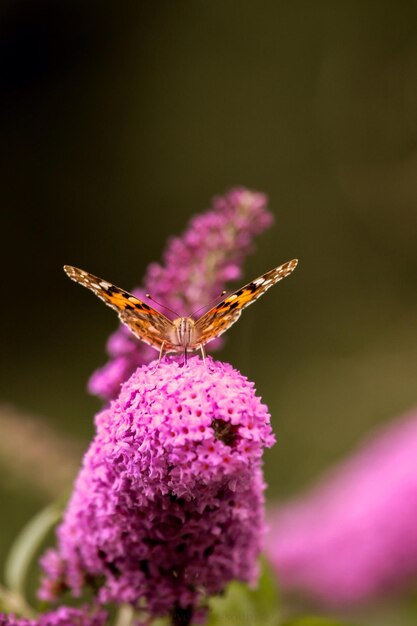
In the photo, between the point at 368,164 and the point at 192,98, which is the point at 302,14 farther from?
the point at 368,164

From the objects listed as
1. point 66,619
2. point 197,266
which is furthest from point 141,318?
point 66,619

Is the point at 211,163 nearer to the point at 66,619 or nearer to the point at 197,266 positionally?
the point at 197,266

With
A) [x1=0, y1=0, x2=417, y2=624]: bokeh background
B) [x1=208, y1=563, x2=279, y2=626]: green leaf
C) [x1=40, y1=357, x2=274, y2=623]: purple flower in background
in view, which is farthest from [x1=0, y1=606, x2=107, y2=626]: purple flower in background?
[x1=0, y1=0, x2=417, y2=624]: bokeh background

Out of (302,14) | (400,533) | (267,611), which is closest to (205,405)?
(267,611)

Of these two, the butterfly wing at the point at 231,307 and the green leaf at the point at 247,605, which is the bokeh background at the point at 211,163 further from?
the butterfly wing at the point at 231,307

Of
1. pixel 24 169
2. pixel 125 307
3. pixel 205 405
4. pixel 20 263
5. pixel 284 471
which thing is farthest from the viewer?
pixel 24 169

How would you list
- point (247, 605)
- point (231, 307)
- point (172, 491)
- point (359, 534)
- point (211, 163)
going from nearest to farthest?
point (172, 491) → point (231, 307) → point (247, 605) → point (359, 534) → point (211, 163)

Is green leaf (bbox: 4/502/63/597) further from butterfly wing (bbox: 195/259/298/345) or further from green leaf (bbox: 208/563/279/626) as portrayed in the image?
butterfly wing (bbox: 195/259/298/345)
